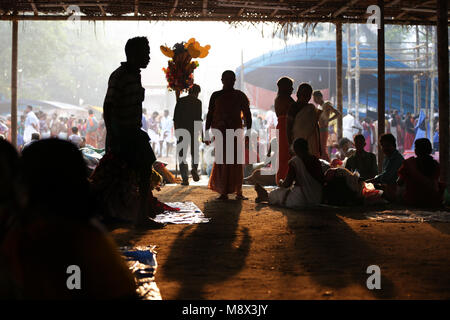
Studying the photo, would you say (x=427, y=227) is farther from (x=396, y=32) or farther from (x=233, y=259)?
(x=396, y=32)

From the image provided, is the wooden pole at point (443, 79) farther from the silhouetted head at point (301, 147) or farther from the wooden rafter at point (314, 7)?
the wooden rafter at point (314, 7)

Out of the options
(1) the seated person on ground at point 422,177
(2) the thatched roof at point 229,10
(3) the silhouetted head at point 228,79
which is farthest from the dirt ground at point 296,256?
(2) the thatched roof at point 229,10

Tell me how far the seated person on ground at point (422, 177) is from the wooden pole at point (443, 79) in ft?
2.98

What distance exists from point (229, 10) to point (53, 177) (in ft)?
30.0

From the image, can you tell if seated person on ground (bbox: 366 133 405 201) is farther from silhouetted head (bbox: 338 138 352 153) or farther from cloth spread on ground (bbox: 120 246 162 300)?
cloth spread on ground (bbox: 120 246 162 300)

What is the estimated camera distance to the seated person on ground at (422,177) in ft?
23.8

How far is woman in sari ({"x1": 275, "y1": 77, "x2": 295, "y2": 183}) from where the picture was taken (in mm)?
8625

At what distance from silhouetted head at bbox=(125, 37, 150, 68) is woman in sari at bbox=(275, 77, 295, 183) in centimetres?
331

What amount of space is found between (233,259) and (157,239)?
1.11 metres

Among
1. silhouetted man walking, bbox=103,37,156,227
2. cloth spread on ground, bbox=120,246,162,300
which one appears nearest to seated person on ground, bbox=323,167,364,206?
silhouetted man walking, bbox=103,37,156,227

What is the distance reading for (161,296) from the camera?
342 cm

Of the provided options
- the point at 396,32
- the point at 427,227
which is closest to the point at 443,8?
the point at 427,227

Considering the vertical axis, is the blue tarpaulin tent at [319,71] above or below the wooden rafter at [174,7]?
above

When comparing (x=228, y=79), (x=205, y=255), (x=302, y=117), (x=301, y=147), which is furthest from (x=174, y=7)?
(x=205, y=255)
